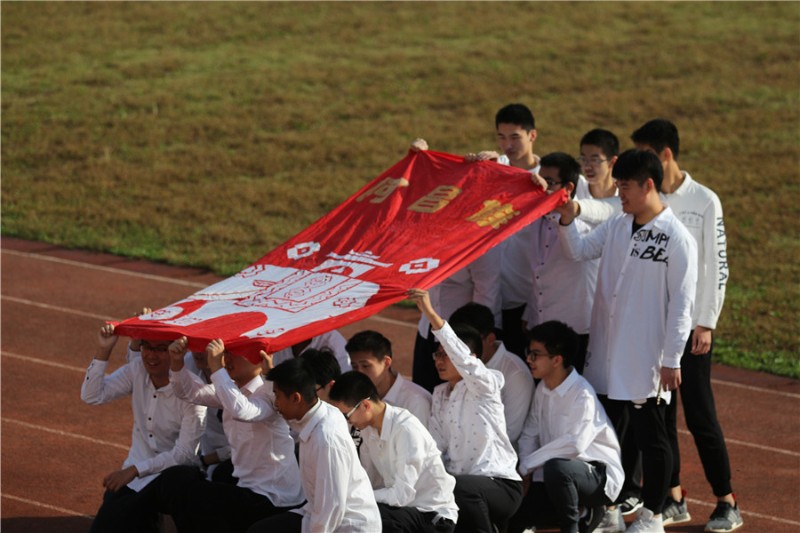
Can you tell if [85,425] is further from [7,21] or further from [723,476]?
[7,21]

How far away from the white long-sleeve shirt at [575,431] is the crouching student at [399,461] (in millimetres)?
790

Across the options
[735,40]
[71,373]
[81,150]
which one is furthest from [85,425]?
[735,40]

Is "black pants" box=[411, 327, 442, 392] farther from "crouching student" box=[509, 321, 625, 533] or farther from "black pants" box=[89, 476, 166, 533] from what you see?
"black pants" box=[89, 476, 166, 533]

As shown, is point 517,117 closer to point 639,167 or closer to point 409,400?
point 639,167

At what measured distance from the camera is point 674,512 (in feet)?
26.0

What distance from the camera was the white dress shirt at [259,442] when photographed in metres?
6.82

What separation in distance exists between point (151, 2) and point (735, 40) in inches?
435

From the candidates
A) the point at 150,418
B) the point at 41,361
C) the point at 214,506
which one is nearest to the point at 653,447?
the point at 214,506

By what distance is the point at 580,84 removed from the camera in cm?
2134

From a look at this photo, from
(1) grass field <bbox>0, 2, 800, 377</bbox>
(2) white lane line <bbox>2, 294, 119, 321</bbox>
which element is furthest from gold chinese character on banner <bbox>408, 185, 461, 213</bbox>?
(2) white lane line <bbox>2, 294, 119, 321</bbox>

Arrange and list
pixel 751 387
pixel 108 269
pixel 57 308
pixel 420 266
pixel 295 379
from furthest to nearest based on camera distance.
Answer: pixel 108 269 < pixel 57 308 < pixel 751 387 < pixel 420 266 < pixel 295 379

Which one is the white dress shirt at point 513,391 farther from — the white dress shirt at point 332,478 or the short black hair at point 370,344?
the white dress shirt at point 332,478

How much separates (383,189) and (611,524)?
7.94 feet

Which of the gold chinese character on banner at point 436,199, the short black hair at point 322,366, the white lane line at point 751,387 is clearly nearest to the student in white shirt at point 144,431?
Result: the short black hair at point 322,366
